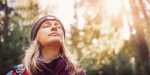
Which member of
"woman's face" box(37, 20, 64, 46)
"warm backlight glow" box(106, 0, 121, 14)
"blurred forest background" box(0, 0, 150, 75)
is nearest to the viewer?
"woman's face" box(37, 20, 64, 46)

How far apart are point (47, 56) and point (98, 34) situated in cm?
823

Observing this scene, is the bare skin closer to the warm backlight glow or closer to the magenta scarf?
the magenta scarf

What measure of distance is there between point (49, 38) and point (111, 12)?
305 cm

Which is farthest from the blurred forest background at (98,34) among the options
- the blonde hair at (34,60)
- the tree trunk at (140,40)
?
the blonde hair at (34,60)

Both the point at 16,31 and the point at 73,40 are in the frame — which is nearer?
the point at 16,31

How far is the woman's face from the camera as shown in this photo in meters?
1.92

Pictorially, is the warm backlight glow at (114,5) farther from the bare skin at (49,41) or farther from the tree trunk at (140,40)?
the bare skin at (49,41)

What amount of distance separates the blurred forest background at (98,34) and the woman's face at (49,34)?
7.18 ft

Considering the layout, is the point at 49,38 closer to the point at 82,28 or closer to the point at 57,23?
the point at 57,23

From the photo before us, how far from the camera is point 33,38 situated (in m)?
2.34

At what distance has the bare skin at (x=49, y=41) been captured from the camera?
193cm

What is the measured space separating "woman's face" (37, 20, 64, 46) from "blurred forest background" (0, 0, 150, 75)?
86.2 inches

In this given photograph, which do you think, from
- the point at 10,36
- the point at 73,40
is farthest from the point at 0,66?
the point at 73,40

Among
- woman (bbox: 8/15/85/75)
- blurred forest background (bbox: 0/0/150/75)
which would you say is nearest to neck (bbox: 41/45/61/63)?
woman (bbox: 8/15/85/75)
